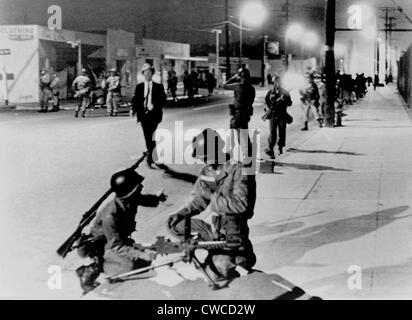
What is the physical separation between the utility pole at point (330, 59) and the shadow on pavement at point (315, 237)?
1264 cm

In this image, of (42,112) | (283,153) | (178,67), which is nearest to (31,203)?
(283,153)

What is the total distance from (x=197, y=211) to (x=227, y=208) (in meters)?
0.39

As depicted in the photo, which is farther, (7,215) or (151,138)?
(151,138)

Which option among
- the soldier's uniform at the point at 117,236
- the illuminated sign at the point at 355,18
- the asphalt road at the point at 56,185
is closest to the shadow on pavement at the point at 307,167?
the asphalt road at the point at 56,185

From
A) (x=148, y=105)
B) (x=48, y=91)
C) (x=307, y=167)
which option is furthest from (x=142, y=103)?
(x=48, y=91)

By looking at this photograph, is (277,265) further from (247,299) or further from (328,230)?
(328,230)

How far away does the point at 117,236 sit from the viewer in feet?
17.9

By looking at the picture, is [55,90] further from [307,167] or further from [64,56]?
[307,167]

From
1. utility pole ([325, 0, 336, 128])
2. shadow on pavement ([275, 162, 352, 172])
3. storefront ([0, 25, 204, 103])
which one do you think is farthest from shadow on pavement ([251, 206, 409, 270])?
storefront ([0, 25, 204, 103])

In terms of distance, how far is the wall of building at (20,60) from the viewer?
29.5m

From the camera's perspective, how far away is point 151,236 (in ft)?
24.7

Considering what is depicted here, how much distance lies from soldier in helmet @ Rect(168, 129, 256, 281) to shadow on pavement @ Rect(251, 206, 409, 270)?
0.62 meters
